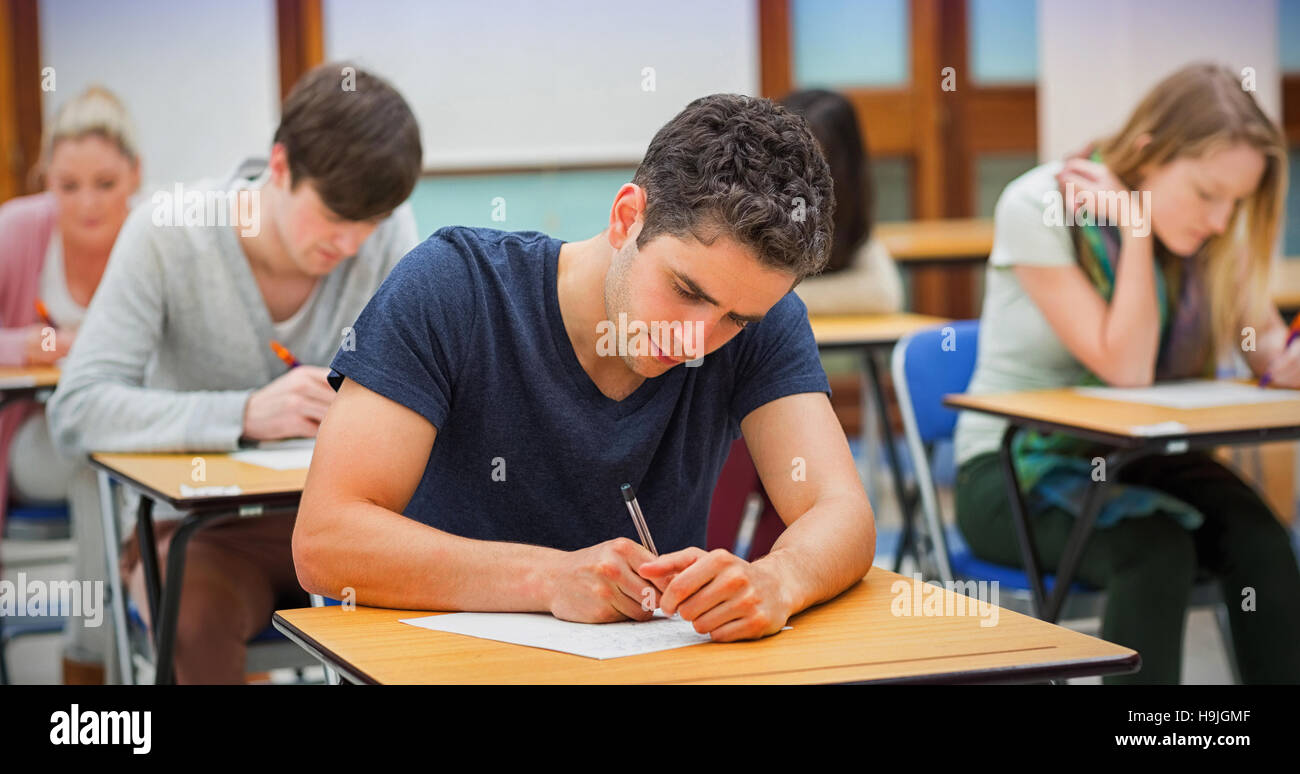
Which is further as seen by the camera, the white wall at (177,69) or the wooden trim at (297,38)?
the wooden trim at (297,38)

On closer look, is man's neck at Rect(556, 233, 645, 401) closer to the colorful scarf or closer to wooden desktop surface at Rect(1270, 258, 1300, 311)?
the colorful scarf

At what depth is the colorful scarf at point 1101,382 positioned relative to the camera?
2389mm

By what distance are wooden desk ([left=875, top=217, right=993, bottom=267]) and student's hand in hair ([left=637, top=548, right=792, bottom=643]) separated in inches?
141

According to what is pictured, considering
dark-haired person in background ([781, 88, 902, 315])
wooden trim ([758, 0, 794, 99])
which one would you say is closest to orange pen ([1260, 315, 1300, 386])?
dark-haired person in background ([781, 88, 902, 315])

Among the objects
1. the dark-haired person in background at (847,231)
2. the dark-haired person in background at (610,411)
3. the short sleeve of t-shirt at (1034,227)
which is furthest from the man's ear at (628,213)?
the dark-haired person in background at (847,231)

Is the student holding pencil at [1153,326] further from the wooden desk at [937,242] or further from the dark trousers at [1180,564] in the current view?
the wooden desk at [937,242]

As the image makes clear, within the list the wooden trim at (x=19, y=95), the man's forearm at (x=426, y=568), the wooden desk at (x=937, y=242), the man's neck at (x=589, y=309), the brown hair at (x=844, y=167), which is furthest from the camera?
the wooden trim at (x=19, y=95)

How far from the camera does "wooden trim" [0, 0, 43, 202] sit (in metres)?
5.83

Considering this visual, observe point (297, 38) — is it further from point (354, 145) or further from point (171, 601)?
point (171, 601)

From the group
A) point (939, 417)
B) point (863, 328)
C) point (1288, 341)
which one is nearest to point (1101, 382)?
point (939, 417)

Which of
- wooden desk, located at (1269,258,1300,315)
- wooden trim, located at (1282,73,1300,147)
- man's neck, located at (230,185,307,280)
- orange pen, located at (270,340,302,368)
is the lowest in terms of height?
wooden desk, located at (1269,258,1300,315)

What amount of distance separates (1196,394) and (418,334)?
171 cm

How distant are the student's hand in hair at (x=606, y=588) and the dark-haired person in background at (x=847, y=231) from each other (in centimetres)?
267

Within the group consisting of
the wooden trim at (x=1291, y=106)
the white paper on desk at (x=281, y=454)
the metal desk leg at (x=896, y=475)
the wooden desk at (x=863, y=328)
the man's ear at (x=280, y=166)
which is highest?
the wooden trim at (x=1291, y=106)
